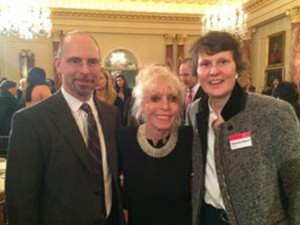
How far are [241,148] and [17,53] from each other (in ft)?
40.3

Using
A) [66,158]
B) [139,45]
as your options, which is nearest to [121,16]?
[139,45]

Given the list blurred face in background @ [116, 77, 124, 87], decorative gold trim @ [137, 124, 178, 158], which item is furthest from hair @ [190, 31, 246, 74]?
blurred face in background @ [116, 77, 124, 87]

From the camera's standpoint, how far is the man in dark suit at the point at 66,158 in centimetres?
186

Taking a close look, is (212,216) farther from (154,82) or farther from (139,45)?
(139,45)

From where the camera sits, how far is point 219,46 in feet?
6.54

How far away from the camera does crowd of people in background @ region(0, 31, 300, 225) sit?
1.88m

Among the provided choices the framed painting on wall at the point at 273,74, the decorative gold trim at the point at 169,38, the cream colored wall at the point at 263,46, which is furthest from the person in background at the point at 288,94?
the decorative gold trim at the point at 169,38

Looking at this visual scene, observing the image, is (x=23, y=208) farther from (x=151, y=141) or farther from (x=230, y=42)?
(x=230, y=42)

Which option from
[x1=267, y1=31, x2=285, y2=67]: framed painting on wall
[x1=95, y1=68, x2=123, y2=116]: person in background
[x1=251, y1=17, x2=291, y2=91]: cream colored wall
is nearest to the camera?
[x1=95, y1=68, x2=123, y2=116]: person in background

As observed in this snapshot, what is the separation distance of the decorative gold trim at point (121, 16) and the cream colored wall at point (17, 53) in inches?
47.8

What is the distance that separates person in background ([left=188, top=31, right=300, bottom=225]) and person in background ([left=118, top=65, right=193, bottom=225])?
0.22 metres

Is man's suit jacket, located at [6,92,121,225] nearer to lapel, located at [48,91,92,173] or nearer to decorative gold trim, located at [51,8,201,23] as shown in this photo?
lapel, located at [48,91,92,173]

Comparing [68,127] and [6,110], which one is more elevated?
[68,127]

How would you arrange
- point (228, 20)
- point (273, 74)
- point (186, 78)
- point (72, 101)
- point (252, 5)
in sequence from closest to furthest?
Answer: point (72, 101), point (186, 78), point (228, 20), point (273, 74), point (252, 5)
